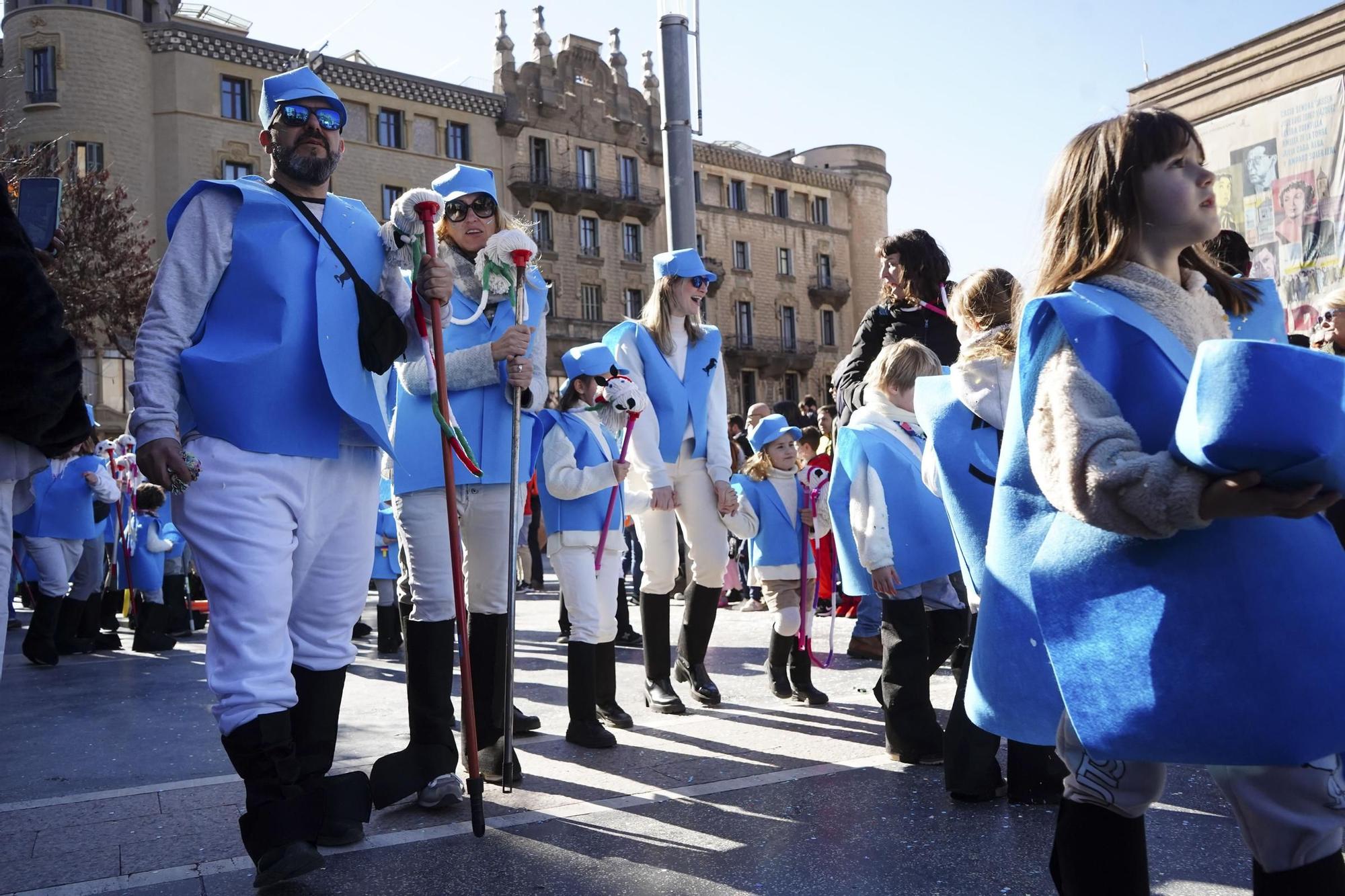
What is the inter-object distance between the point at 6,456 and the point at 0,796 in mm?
2515

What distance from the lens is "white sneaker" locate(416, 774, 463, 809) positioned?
14.7ft

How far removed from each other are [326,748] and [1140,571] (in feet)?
8.55

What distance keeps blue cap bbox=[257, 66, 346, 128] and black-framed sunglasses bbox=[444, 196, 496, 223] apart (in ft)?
3.06

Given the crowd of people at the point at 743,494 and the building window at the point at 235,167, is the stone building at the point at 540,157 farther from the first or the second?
the crowd of people at the point at 743,494

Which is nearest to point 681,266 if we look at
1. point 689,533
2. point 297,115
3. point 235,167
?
point 689,533

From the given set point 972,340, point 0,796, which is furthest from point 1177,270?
point 0,796

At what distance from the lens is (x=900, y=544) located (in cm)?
530

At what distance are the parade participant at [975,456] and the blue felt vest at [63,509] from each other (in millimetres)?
8538

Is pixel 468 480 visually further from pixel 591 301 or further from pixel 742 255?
pixel 742 255

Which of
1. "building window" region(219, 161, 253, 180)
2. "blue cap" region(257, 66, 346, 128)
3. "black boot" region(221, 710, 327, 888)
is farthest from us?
"building window" region(219, 161, 253, 180)

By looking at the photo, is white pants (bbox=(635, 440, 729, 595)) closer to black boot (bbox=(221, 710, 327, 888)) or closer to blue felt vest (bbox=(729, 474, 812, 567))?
blue felt vest (bbox=(729, 474, 812, 567))

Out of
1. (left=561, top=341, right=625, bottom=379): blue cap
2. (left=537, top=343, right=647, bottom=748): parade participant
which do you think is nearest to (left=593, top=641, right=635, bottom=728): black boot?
(left=537, top=343, right=647, bottom=748): parade participant

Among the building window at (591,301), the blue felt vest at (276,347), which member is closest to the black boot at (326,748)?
the blue felt vest at (276,347)

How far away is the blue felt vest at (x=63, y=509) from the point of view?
10.6 metres
